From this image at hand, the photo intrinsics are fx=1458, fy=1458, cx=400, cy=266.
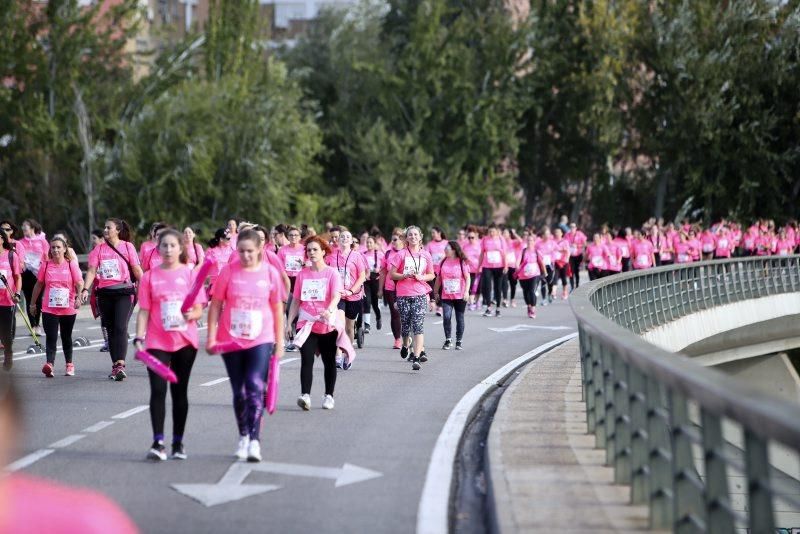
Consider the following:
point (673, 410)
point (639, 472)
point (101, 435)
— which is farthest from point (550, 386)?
point (673, 410)

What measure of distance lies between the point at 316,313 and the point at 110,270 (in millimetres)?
4359

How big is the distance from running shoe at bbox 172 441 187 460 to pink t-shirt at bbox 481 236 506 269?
20.5 meters

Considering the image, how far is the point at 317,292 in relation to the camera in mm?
13438

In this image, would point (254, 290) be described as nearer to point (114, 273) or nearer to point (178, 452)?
point (178, 452)

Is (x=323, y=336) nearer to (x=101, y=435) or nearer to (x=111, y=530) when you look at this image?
(x=101, y=435)

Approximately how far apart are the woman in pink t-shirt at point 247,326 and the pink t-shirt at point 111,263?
6.56 metres

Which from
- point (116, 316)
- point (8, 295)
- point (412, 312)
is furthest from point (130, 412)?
point (412, 312)

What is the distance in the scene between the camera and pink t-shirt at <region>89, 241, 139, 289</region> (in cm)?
1692

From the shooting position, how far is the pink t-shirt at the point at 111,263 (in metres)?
16.9

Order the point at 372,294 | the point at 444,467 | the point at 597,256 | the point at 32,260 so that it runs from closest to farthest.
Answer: the point at 444,467
the point at 32,260
the point at 372,294
the point at 597,256

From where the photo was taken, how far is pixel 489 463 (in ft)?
30.0

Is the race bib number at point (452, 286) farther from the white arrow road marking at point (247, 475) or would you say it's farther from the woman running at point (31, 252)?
the white arrow road marking at point (247, 475)

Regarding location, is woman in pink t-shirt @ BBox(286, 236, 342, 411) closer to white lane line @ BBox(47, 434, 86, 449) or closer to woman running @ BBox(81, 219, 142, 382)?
white lane line @ BBox(47, 434, 86, 449)

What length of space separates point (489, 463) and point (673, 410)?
283cm
